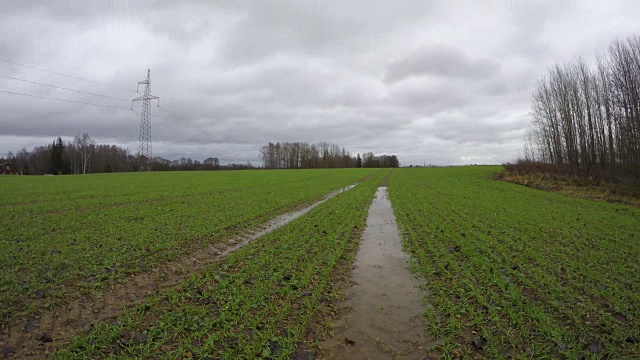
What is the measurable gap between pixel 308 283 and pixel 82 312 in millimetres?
4286

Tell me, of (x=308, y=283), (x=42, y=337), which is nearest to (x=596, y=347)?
(x=308, y=283)

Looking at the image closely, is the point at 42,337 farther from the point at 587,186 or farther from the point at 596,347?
the point at 587,186

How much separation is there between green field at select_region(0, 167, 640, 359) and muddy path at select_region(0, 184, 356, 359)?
0.19 meters

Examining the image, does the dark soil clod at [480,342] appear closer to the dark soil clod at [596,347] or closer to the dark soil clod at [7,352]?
the dark soil clod at [596,347]

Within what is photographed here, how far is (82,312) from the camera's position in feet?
18.5

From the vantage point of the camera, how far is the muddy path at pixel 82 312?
4.60 metres

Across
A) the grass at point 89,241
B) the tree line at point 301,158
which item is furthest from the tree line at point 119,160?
the grass at point 89,241

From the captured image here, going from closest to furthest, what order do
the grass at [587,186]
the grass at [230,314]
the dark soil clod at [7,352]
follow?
the dark soil clod at [7,352] → the grass at [230,314] → the grass at [587,186]

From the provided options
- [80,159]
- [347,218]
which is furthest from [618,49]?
[80,159]

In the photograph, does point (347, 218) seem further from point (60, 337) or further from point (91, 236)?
point (60, 337)

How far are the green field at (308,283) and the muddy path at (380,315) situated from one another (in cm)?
28

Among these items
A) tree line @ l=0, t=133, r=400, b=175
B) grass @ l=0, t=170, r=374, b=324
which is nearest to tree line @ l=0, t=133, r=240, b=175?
tree line @ l=0, t=133, r=400, b=175

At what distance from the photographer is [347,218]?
15.6m

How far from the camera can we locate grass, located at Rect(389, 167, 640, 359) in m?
4.64
